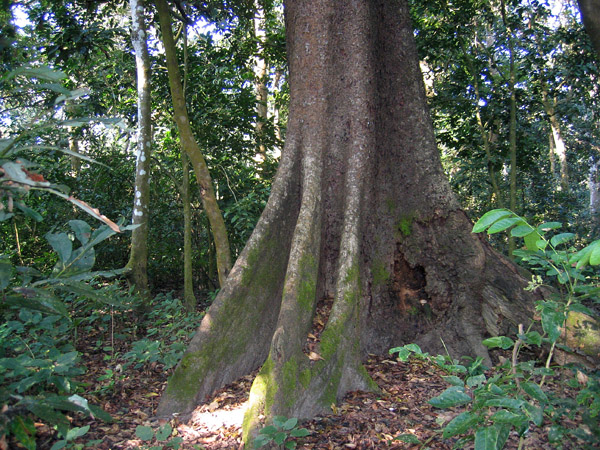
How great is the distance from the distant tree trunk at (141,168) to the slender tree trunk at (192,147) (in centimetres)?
31

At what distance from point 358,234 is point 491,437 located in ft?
8.20

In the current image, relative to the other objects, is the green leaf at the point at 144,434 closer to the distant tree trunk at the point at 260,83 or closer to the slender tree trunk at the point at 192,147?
the slender tree trunk at the point at 192,147

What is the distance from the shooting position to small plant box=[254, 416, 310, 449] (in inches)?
93.0

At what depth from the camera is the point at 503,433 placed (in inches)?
62.4

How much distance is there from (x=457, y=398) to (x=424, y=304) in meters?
2.64

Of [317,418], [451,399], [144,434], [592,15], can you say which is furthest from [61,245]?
Answer: [592,15]

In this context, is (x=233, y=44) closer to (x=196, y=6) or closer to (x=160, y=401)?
(x=196, y=6)

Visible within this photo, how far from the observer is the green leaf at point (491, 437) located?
1553 mm

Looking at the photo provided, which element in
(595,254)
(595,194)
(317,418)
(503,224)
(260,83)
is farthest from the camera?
(595,194)

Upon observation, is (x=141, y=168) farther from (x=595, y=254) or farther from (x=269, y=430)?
(x=595, y=254)

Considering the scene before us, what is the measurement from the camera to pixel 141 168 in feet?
17.6

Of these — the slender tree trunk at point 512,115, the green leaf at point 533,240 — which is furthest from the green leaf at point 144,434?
the slender tree trunk at point 512,115

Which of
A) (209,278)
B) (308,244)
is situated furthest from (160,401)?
(209,278)

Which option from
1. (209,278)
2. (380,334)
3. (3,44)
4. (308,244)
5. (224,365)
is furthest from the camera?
(209,278)
